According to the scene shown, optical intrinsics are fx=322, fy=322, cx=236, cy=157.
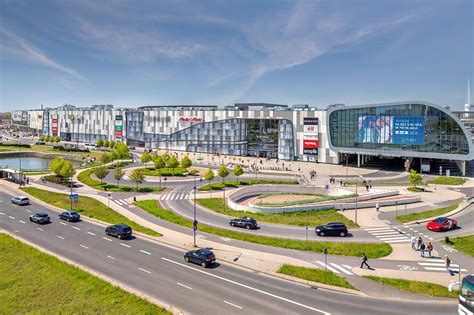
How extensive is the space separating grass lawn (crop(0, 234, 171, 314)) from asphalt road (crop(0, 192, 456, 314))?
157cm

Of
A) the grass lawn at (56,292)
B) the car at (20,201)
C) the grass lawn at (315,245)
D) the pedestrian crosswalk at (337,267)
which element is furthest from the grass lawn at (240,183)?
the pedestrian crosswalk at (337,267)

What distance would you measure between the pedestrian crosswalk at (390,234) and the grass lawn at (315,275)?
13.3 meters

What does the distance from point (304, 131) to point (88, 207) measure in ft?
234

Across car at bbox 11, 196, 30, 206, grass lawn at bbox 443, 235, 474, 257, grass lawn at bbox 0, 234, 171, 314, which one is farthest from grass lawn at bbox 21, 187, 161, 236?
grass lawn at bbox 443, 235, 474, 257

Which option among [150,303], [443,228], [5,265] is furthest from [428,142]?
[5,265]

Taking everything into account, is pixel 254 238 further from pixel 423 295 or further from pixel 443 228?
pixel 443 228

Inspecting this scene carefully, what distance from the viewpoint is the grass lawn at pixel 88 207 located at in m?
42.7

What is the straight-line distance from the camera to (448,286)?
2522 centimetres

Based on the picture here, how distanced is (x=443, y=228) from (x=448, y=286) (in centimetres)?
1685

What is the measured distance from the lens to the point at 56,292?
24.8m

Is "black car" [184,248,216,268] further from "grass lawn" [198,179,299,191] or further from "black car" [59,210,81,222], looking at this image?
"grass lawn" [198,179,299,191]

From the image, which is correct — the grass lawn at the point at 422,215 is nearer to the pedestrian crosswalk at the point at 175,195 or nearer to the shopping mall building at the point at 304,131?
the pedestrian crosswalk at the point at 175,195

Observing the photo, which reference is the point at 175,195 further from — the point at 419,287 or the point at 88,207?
the point at 419,287

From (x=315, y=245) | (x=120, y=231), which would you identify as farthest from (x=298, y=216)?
(x=120, y=231)
